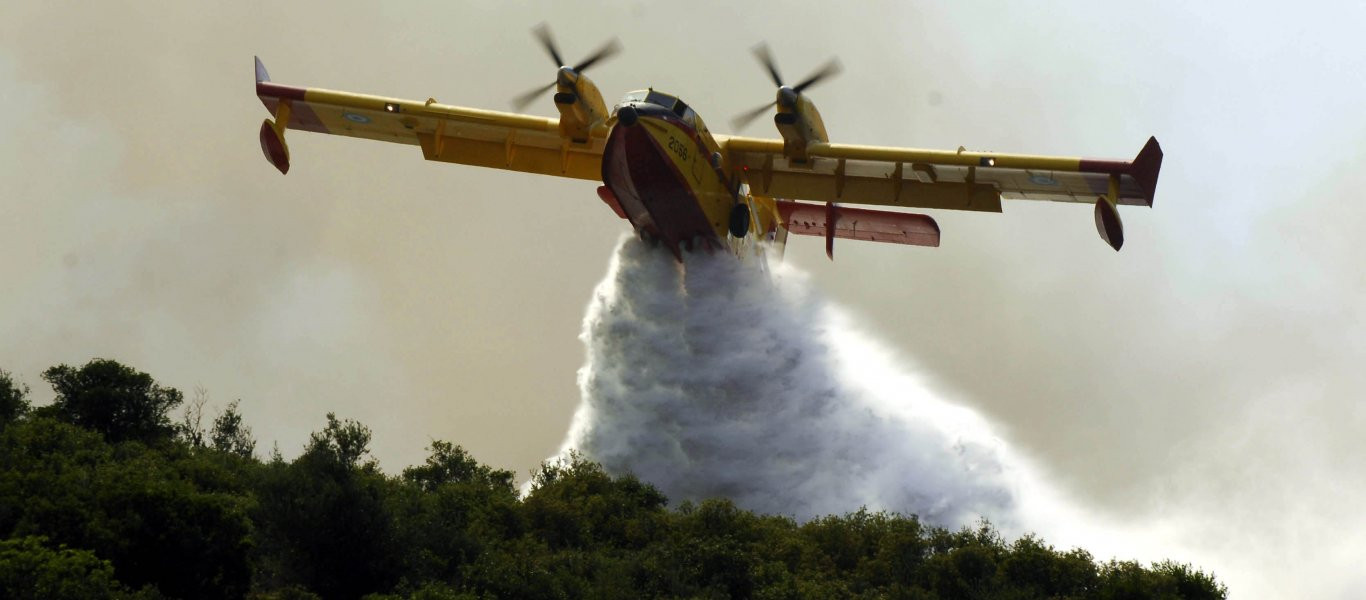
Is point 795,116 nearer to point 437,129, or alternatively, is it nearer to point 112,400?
point 437,129

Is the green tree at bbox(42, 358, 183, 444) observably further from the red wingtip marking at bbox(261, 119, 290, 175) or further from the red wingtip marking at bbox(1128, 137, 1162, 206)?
the red wingtip marking at bbox(1128, 137, 1162, 206)

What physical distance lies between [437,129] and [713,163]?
5.53 metres

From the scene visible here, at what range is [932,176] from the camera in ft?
115

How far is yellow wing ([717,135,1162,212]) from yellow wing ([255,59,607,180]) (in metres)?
3.11

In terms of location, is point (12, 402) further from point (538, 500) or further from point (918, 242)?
point (918, 242)

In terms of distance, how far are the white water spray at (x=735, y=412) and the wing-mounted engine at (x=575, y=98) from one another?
9.81ft

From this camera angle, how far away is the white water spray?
36.8m

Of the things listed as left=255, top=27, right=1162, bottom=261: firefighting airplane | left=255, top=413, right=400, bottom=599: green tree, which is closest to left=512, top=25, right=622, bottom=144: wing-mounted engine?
left=255, top=27, right=1162, bottom=261: firefighting airplane

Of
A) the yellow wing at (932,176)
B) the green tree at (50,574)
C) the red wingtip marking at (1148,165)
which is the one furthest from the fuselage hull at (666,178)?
the green tree at (50,574)

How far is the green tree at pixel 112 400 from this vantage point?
132 feet

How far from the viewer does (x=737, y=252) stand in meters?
37.0

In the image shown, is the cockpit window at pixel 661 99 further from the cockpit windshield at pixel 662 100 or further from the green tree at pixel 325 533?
the green tree at pixel 325 533

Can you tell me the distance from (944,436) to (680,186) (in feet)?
28.4

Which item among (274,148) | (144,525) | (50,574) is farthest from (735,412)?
(50,574)
